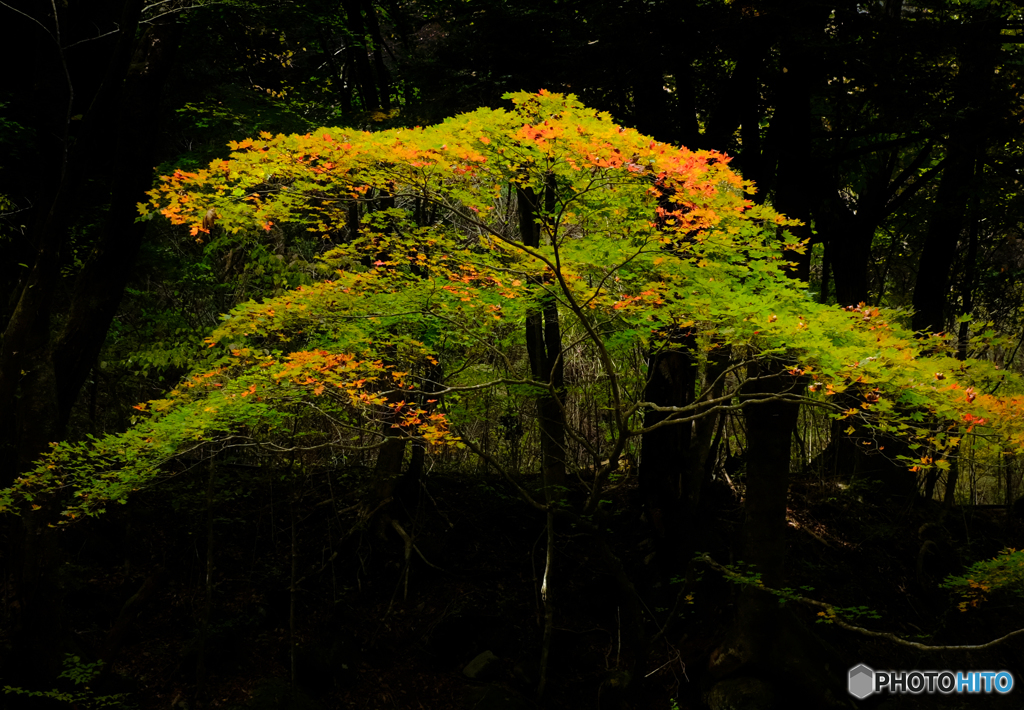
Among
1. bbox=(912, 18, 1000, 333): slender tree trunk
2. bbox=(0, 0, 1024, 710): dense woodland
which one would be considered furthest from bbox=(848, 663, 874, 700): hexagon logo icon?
bbox=(912, 18, 1000, 333): slender tree trunk

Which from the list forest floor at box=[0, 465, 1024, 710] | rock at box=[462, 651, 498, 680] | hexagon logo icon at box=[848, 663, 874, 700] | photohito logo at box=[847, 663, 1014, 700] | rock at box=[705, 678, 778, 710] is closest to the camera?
rock at box=[705, 678, 778, 710]

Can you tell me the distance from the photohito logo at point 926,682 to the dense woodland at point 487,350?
245 mm

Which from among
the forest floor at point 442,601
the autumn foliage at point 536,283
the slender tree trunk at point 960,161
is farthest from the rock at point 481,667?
the slender tree trunk at point 960,161

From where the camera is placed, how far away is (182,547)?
8.05 metres

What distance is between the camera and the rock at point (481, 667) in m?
7.42

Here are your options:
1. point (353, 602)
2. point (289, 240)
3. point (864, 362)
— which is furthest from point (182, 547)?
point (864, 362)

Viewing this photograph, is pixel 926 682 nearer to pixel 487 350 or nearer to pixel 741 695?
pixel 741 695

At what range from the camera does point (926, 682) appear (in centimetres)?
755

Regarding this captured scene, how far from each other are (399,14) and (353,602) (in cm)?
877

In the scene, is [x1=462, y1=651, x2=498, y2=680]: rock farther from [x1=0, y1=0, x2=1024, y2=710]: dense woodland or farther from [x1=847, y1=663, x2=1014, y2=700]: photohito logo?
[x1=847, y1=663, x2=1014, y2=700]: photohito logo

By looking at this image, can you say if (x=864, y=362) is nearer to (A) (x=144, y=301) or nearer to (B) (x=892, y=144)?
(B) (x=892, y=144)

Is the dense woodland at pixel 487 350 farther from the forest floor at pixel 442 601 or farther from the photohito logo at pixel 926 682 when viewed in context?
the photohito logo at pixel 926 682

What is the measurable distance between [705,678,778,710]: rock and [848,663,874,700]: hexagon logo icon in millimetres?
1163

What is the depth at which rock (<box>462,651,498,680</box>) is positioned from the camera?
7418mm
